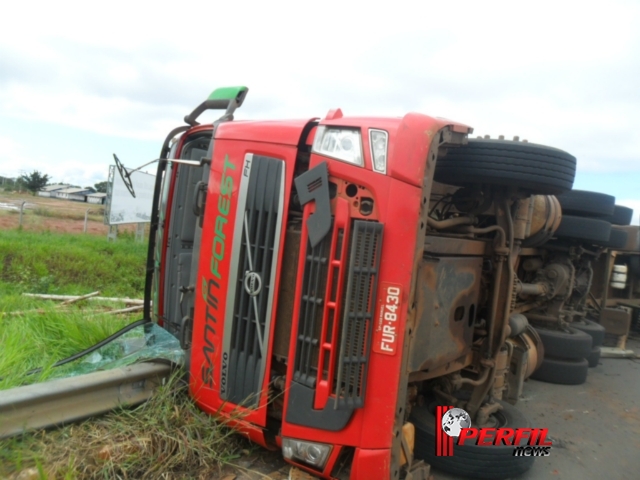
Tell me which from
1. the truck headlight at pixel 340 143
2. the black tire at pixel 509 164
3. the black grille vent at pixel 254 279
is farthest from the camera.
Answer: the black tire at pixel 509 164

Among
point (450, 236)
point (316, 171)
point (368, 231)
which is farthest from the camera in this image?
point (450, 236)

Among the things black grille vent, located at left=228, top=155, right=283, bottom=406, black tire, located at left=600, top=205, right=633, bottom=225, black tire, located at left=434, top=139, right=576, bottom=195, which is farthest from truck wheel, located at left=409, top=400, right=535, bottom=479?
black tire, located at left=600, top=205, right=633, bottom=225

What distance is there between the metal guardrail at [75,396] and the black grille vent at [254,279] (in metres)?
0.59

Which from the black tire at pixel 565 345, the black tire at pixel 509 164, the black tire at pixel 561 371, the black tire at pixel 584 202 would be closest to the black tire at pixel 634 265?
the black tire at pixel 584 202

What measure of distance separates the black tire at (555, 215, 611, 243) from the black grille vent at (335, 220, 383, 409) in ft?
11.8

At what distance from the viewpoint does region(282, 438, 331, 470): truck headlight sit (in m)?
2.36

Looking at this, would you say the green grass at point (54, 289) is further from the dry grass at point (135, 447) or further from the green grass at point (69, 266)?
the dry grass at point (135, 447)

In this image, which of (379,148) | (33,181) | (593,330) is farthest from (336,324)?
(33,181)

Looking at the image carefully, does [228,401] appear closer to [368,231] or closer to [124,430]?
[124,430]

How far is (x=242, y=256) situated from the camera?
2615 millimetres

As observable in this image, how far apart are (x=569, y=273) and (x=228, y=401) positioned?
160 inches

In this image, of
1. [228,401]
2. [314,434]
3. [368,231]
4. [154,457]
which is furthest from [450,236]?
[154,457]

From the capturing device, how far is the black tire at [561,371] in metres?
5.02

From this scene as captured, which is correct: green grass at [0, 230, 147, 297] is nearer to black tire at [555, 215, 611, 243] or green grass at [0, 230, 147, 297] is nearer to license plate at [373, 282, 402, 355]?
black tire at [555, 215, 611, 243]
